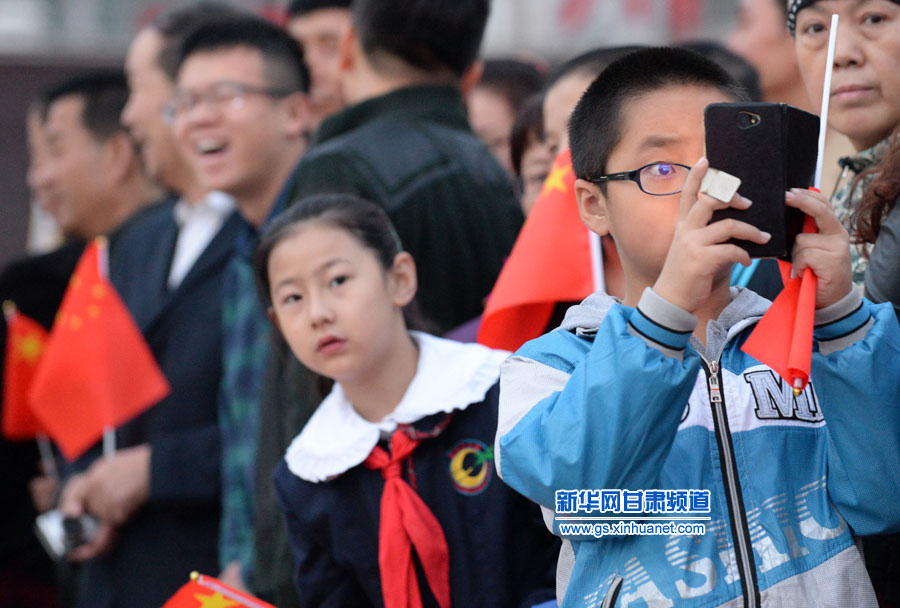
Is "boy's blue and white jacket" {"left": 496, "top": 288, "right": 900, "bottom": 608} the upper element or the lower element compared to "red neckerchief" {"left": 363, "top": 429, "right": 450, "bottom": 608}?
upper

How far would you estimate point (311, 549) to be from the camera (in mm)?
2477

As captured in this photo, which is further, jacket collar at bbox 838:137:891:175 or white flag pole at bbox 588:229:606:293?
white flag pole at bbox 588:229:606:293

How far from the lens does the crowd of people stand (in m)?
1.68

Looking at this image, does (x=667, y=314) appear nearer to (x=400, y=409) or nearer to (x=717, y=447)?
(x=717, y=447)

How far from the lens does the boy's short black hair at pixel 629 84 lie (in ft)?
6.05

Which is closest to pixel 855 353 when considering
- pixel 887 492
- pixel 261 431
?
pixel 887 492

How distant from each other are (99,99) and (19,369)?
54.2 inches

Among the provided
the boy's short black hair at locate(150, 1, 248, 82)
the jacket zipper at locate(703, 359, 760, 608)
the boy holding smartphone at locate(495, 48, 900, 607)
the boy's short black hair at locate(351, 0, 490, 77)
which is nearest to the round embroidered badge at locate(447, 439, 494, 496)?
the boy holding smartphone at locate(495, 48, 900, 607)

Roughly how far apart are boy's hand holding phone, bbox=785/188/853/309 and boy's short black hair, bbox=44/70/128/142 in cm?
410

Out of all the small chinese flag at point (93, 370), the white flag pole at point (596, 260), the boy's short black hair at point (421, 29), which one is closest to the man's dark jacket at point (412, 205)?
the boy's short black hair at point (421, 29)

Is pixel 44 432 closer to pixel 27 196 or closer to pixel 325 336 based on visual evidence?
pixel 325 336

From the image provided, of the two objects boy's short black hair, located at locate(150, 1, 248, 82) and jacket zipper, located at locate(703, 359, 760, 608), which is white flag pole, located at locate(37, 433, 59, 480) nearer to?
boy's short black hair, located at locate(150, 1, 248, 82)

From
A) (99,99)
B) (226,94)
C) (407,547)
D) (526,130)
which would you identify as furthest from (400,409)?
(99,99)

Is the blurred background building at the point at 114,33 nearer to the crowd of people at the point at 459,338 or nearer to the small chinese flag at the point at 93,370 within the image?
the crowd of people at the point at 459,338
